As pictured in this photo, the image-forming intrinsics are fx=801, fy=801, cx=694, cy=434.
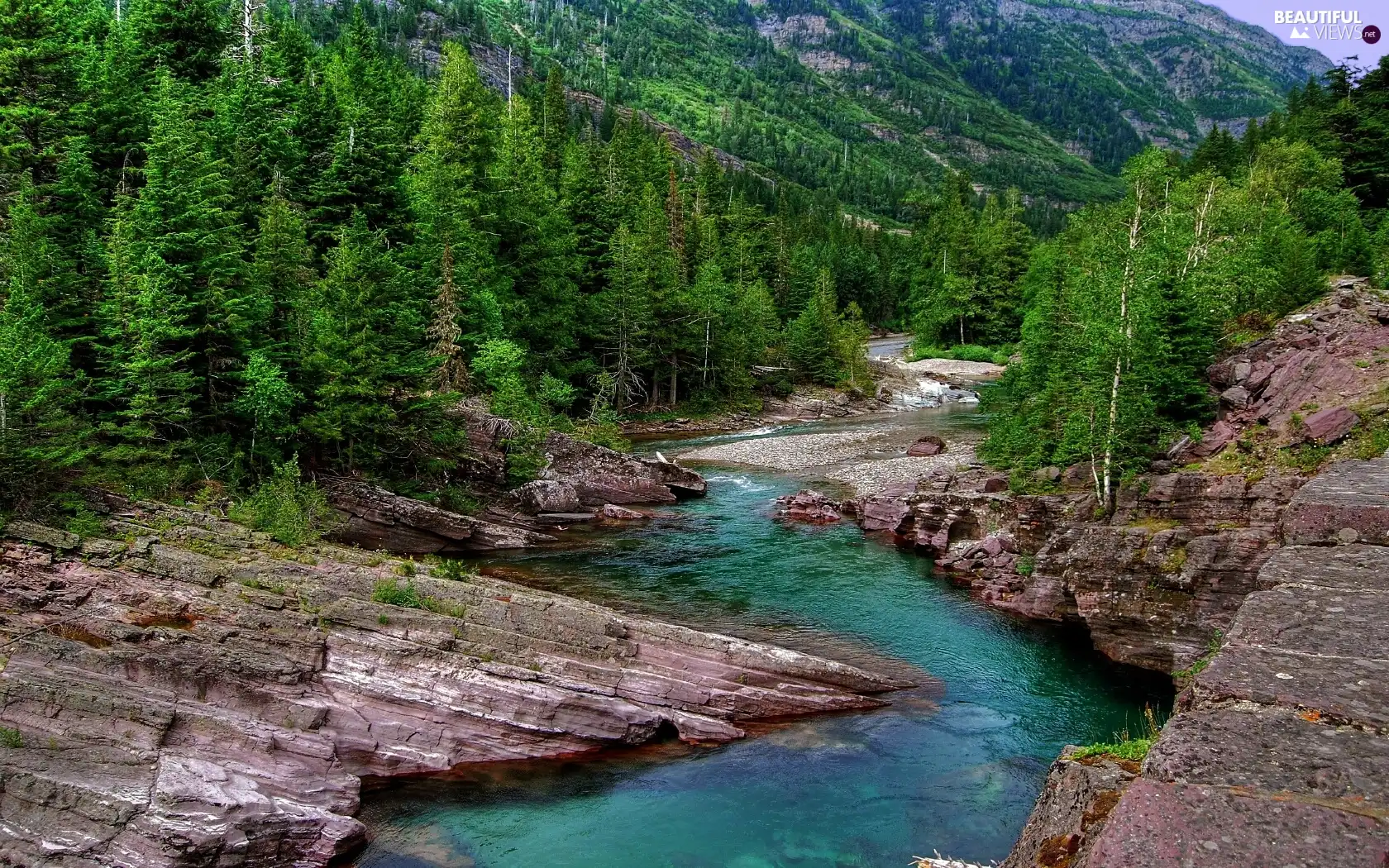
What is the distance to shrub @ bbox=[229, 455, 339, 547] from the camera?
74.9 feet

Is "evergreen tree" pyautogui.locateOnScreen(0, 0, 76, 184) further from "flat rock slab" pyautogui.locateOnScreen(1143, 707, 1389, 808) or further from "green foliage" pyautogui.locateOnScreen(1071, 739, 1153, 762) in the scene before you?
"flat rock slab" pyautogui.locateOnScreen(1143, 707, 1389, 808)

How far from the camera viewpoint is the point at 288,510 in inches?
922

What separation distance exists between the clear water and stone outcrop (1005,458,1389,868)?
27.9ft

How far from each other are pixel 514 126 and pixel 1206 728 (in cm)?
6674

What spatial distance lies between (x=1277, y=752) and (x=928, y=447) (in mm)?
44596

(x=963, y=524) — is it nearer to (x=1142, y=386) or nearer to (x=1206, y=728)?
(x=1142, y=386)

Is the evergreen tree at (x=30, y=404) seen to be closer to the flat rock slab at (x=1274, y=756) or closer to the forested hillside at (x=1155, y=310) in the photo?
the flat rock slab at (x=1274, y=756)

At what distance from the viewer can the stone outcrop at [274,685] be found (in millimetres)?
13273

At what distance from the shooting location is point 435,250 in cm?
4500

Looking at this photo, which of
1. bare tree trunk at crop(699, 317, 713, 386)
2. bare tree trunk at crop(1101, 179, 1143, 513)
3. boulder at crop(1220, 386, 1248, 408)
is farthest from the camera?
bare tree trunk at crop(699, 317, 713, 386)

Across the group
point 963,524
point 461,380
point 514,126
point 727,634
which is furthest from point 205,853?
point 514,126

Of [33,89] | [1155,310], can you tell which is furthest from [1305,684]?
[33,89]

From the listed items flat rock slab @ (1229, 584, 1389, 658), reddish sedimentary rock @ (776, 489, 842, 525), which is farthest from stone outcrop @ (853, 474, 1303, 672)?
flat rock slab @ (1229, 584, 1389, 658)

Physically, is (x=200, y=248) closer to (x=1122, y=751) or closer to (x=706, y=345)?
(x=1122, y=751)
